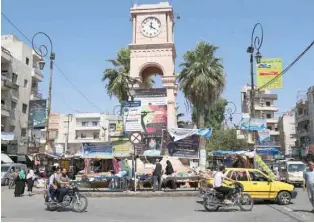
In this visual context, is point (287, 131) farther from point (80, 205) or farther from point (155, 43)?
point (80, 205)

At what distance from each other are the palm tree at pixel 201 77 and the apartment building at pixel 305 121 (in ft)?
85.0

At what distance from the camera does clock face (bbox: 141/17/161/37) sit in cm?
3231

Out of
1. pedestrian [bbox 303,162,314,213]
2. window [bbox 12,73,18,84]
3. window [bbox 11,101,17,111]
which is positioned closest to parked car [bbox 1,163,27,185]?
window [bbox 11,101,17,111]

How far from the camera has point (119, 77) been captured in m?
38.6

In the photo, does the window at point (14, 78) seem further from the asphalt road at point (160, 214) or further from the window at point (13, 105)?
the asphalt road at point (160, 214)

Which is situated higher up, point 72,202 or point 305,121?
point 305,121

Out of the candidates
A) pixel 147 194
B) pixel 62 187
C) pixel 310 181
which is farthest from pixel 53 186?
pixel 310 181

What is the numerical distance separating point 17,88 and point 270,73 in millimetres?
31069

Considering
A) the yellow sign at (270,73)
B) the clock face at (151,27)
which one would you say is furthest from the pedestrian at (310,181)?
the clock face at (151,27)

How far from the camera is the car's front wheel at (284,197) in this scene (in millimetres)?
15453

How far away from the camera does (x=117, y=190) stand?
1984 cm

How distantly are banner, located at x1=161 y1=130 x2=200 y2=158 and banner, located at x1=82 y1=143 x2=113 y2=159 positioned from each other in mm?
2802

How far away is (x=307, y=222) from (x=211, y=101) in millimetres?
23062

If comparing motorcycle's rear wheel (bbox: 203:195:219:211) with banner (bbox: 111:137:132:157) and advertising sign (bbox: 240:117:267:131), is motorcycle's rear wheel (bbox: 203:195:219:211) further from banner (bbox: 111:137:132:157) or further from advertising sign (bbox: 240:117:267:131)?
advertising sign (bbox: 240:117:267:131)
